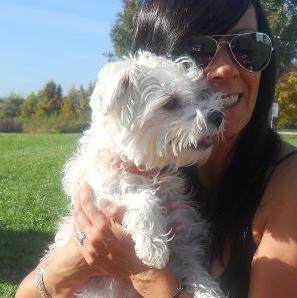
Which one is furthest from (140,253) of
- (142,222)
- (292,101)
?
(292,101)

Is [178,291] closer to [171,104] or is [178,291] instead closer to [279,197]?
[279,197]

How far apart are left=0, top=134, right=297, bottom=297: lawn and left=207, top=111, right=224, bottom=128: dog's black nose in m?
3.71

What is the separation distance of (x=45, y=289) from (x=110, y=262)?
1.66ft

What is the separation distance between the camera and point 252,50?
2.71m

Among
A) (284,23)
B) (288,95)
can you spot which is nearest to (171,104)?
(284,23)

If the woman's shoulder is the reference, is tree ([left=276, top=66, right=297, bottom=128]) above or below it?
below

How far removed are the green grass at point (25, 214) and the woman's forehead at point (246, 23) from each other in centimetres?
391

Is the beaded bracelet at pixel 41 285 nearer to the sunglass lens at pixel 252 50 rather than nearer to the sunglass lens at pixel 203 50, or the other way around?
the sunglass lens at pixel 203 50

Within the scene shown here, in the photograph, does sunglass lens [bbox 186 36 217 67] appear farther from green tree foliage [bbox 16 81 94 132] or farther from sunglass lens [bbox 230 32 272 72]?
green tree foliage [bbox 16 81 94 132]

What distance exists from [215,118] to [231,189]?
360mm

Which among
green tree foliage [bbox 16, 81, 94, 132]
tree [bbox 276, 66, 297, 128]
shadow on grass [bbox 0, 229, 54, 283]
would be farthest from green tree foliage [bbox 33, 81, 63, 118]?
shadow on grass [bbox 0, 229, 54, 283]

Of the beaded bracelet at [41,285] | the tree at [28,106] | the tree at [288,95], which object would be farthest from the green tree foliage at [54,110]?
the beaded bracelet at [41,285]

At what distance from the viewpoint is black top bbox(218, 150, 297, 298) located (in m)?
2.61

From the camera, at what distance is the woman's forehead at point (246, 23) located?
112 inches
